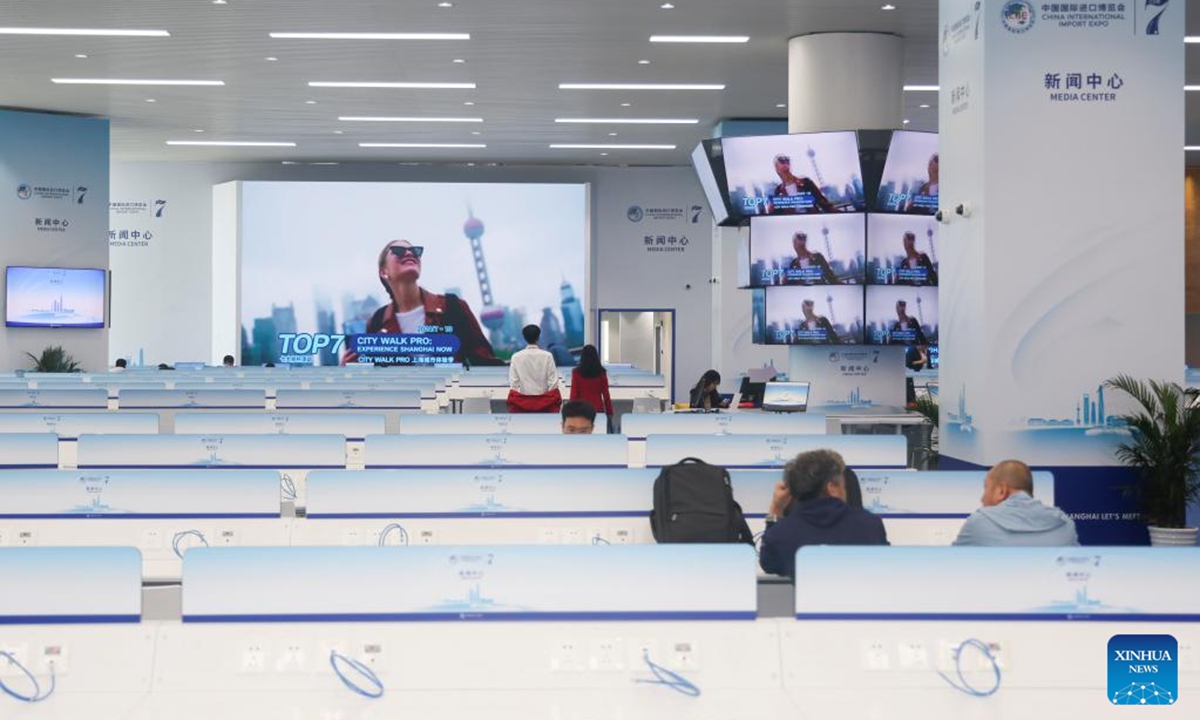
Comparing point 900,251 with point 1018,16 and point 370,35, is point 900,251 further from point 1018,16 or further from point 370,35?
point 370,35

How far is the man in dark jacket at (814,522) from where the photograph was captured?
14.5 ft

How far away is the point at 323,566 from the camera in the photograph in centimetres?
335

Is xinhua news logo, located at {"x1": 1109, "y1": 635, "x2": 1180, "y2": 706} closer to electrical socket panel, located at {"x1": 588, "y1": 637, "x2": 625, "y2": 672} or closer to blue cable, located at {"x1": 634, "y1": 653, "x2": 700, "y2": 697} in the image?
blue cable, located at {"x1": 634, "y1": 653, "x2": 700, "y2": 697}

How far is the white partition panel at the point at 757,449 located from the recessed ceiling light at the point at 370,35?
29.1 ft

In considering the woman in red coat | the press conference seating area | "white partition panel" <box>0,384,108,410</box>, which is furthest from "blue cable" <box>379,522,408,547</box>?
"white partition panel" <box>0,384,108,410</box>

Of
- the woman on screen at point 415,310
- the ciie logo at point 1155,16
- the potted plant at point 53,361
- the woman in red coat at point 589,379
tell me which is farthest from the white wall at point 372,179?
the ciie logo at point 1155,16

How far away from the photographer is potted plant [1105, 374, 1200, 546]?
8242 millimetres

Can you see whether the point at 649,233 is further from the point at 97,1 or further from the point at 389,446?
the point at 389,446

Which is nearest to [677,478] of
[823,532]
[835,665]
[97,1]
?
[823,532]

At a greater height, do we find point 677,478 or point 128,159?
point 128,159

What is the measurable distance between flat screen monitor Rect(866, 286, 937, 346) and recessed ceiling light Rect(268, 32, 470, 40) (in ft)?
17.2

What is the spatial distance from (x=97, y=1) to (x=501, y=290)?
45.7ft

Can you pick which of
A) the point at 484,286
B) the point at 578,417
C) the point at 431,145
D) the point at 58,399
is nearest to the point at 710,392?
the point at 58,399

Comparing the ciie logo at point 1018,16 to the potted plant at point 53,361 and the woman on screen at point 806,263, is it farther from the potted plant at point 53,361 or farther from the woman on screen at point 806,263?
the potted plant at point 53,361
